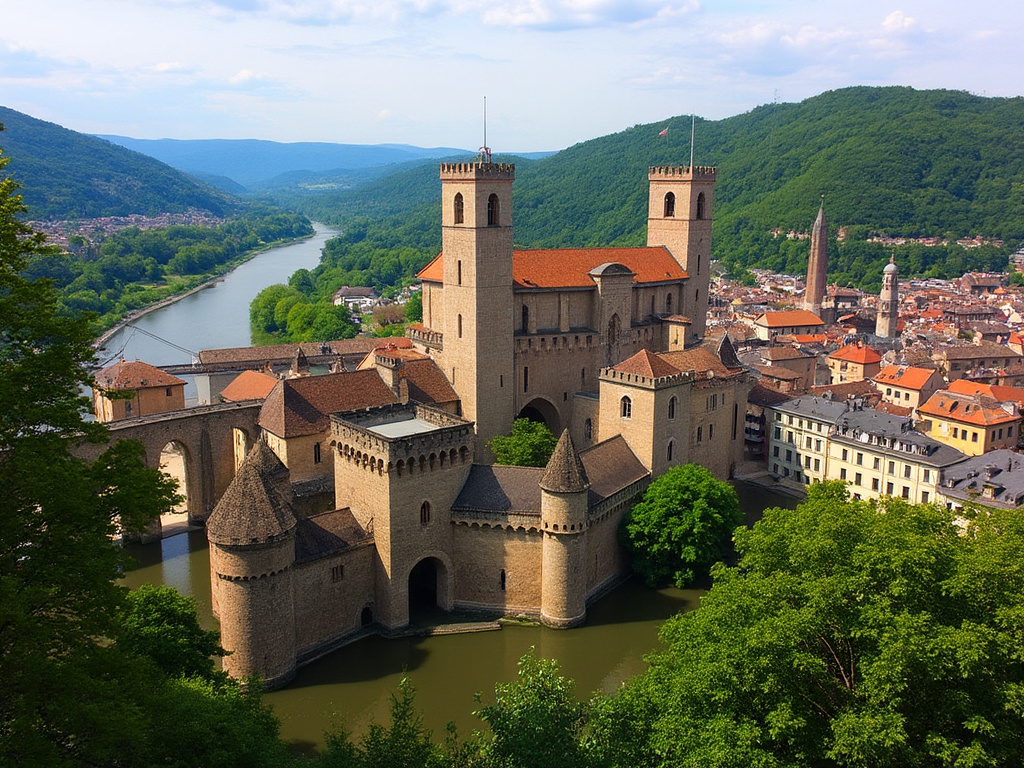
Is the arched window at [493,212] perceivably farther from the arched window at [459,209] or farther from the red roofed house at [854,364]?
the red roofed house at [854,364]

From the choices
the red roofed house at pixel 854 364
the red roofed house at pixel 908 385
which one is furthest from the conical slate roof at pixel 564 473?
the red roofed house at pixel 854 364

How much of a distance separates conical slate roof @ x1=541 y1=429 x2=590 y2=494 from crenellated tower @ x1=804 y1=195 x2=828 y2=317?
4079 inches

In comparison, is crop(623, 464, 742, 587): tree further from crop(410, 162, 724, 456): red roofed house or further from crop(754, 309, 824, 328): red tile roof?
crop(754, 309, 824, 328): red tile roof

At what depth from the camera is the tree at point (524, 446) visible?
5028 centimetres

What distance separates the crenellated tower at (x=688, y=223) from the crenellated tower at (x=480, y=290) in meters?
17.5

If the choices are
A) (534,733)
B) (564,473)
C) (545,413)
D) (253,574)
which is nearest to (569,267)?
(545,413)

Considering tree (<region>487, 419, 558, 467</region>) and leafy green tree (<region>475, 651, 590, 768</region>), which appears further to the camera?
tree (<region>487, 419, 558, 467</region>)

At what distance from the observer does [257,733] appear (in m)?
23.7

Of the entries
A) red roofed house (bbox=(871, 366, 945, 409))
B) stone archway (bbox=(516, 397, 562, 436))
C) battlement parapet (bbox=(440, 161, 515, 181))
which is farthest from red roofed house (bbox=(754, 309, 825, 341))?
battlement parapet (bbox=(440, 161, 515, 181))

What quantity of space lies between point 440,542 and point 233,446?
1895 centimetres

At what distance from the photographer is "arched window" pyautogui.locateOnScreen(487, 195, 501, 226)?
5209cm

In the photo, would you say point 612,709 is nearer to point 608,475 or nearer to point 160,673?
point 160,673

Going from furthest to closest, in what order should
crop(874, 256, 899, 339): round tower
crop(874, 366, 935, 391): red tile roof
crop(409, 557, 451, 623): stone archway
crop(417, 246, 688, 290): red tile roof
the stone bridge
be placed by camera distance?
crop(874, 256, 899, 339): round tower < crop(874, 366, 935, 391): red tile roof < crop(417, 246, 688, 290): red tile roof < the stone bridge < crop(409, 557, 451, 623): stone archway

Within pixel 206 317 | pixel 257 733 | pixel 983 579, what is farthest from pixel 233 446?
pixel 206 317
